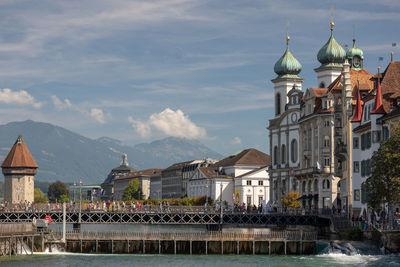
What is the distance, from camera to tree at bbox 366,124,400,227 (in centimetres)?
6266

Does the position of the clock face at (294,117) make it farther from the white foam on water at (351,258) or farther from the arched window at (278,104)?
the white foam on water at (351,258)

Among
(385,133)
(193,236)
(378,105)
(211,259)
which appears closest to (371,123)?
(378,105)

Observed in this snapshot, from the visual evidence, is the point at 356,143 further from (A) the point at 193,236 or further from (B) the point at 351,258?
(A) the point at 193,236

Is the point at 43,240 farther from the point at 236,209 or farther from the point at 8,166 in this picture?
the point at 8,166

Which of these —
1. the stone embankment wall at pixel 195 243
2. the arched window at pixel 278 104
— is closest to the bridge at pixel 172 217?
the stone embankment wall at pixel 195 243

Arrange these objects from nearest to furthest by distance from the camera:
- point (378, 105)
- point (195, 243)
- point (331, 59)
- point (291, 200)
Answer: point (195, 243) < point (378, 105) < point (291, 200) < point (331, 59)

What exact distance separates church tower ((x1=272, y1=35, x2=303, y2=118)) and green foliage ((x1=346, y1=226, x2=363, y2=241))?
7687 centimetres

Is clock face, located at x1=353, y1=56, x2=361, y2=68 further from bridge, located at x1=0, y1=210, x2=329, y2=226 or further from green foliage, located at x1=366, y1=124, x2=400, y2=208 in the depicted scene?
green foliage, located at x1=366, y1=124, x2=400, y2=208

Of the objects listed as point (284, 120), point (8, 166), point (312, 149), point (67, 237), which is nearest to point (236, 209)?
point (312, 149)

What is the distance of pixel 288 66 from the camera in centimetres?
15000

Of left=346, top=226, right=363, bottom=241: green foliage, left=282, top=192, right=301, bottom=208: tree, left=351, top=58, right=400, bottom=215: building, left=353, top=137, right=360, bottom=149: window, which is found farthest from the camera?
left=282, top=192, right=301, bottom=208: tree

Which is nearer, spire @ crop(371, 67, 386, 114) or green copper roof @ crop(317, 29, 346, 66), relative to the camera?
spire @ crop(371, 67, 386, 114)

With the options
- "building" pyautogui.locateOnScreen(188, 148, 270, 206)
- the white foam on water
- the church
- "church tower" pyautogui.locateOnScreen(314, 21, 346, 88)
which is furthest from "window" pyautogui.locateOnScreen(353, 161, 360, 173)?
"building" pyautogui.locateOnScreen(188, 148, 270, 206)

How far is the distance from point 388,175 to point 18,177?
111 metres
